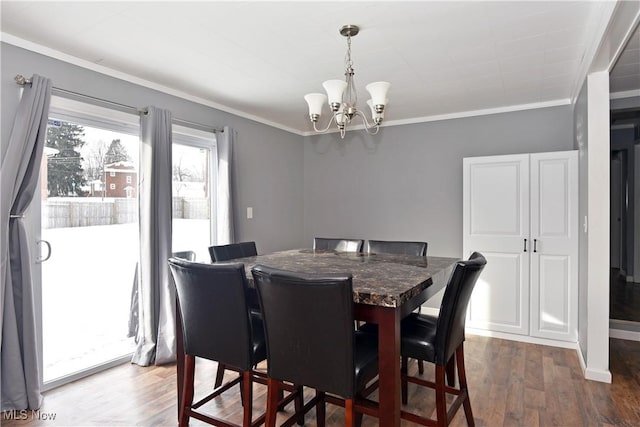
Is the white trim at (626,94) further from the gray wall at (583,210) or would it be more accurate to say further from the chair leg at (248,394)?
the chair leg at (248,394)

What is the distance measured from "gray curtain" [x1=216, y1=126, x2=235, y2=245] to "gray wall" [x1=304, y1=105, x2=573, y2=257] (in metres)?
1.64

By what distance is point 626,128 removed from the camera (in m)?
4.89

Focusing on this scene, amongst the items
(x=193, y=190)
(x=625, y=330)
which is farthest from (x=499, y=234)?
(x=193, y=190)

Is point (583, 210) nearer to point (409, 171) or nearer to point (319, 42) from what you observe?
point (409, 171)

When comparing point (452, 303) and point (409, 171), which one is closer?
point (452, 303)

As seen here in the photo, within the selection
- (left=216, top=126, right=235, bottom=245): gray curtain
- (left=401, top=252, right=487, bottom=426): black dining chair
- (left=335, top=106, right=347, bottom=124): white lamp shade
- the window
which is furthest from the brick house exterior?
(left=401, top=252, right=487, bottom=426): black dining chair

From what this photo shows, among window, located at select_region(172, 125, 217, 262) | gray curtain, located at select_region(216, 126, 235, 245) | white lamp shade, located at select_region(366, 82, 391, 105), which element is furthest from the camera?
gray curtain, located at select_region(216, 126, 235, 245)

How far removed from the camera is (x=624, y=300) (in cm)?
433

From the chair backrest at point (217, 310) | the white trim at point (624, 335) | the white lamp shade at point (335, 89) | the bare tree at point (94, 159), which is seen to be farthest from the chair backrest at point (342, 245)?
the white trim at point (624, 335)

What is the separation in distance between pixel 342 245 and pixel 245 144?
5.83ft

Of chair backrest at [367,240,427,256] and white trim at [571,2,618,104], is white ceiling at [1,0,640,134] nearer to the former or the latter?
white trim at [571,2,618,104]

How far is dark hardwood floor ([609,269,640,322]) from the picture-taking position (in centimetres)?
387

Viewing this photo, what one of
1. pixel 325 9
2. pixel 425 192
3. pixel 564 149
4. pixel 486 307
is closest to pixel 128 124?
pixel 325 9

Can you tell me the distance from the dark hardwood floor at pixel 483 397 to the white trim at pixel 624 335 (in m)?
0.50
